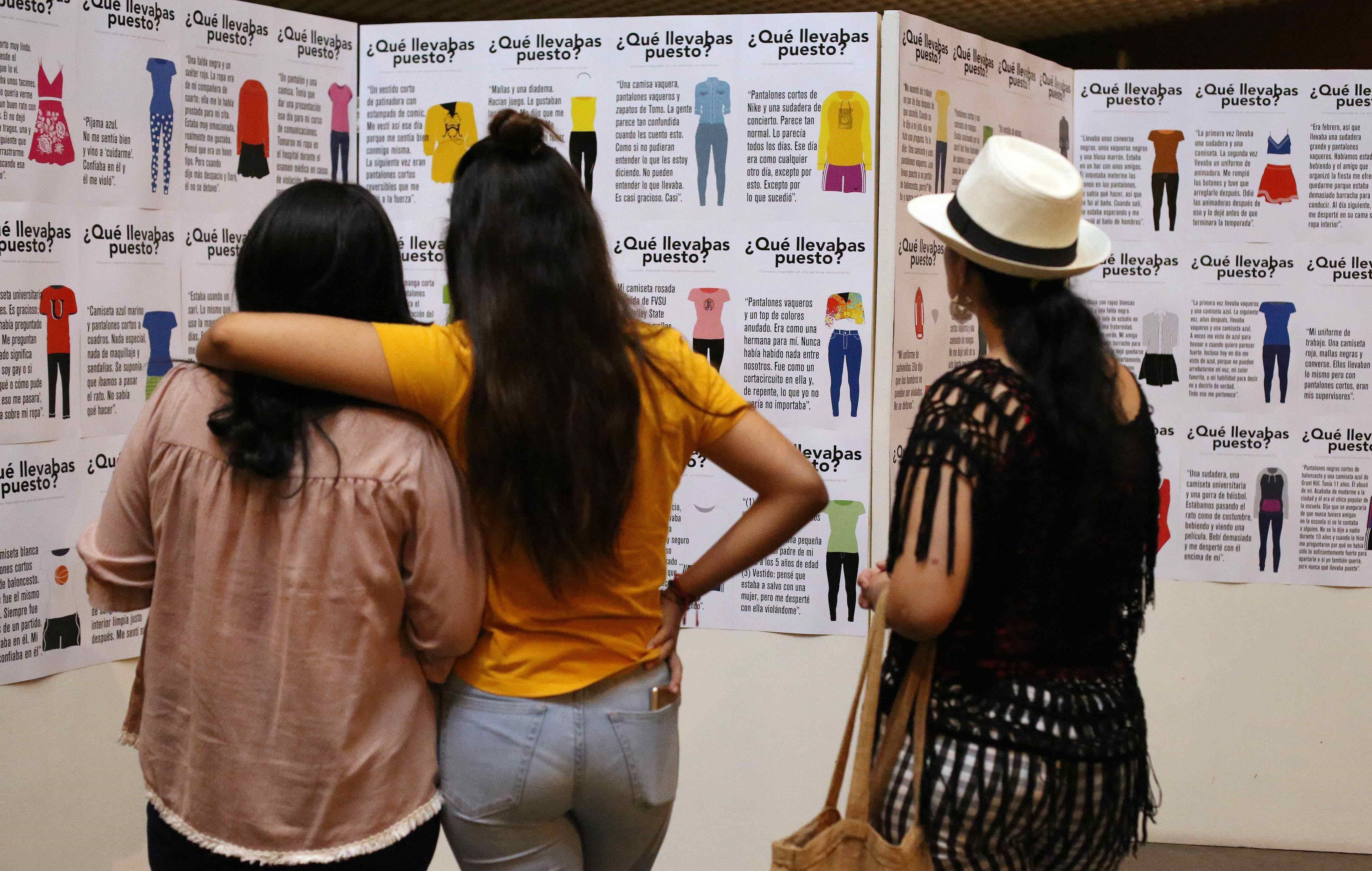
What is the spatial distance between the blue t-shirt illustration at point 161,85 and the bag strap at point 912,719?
1.95 metres

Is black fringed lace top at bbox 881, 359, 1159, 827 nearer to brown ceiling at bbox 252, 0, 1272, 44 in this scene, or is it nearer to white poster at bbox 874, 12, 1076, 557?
white poster at bbox 874, 12, 1076, 557

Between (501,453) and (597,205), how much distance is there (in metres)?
1.51

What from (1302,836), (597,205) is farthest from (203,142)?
(1302,836)

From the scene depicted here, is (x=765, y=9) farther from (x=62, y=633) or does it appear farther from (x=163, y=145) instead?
(x=62, y=633)

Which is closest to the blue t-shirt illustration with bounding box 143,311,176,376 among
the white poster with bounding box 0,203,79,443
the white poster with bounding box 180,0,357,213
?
the white poster with bounding box 0,203,79,443

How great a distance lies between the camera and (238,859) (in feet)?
4.42

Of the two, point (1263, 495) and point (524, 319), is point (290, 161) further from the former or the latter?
point (1263, 495)

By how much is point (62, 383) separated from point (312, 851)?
4.60 ft

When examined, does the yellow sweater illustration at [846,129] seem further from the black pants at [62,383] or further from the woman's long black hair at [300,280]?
the black pants at [62,383]

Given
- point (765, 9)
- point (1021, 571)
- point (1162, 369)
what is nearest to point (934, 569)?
point (1021, 571)

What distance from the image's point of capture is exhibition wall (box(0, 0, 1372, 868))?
7.64ft

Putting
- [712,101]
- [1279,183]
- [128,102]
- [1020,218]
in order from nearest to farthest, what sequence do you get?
[1020,218] < [128,102] < [712,101] < [1279,183]

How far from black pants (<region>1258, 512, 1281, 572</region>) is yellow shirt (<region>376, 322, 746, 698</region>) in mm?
2305

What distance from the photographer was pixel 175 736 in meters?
1.38
